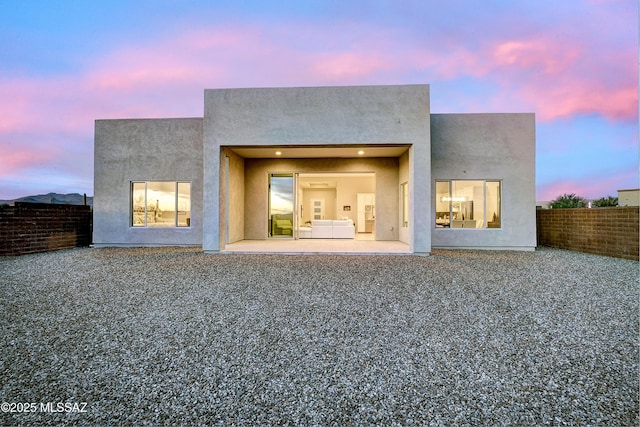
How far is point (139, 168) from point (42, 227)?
3393 mm

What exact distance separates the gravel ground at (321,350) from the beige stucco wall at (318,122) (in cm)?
325

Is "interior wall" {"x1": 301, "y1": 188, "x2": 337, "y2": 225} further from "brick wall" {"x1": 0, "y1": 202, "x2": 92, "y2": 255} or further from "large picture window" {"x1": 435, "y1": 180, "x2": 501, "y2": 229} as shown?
"brick wall" {"x1": 0, "y1": 202, "x2": 92, "y2": 255}

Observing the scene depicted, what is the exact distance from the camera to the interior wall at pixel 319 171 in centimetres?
1123

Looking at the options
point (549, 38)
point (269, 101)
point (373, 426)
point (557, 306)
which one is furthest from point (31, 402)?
point (549, 38)

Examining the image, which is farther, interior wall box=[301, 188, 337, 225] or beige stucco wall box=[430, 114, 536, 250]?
interior wall box=[301, 188, 337, 225]

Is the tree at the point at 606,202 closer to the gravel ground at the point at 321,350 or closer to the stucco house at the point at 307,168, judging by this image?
the stucco house at the point at 307,168

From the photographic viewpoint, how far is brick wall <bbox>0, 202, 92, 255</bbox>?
28.5ft

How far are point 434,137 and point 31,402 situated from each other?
410 inches

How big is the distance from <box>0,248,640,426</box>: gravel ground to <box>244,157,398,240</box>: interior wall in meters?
5.81

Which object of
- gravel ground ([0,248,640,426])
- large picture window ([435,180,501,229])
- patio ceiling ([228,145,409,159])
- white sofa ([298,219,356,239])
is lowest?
gravel ground ([0,248,640,426])

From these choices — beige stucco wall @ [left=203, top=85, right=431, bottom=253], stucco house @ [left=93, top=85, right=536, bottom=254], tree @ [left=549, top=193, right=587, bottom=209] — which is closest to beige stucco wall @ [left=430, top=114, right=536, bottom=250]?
stucco house @ [left=93, top=85, right=536, bottom=254]

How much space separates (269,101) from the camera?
26.7 ft

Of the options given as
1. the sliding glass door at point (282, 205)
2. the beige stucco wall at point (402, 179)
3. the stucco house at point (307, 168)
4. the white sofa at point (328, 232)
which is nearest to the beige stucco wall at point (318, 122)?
the stucco house at point (307, 168)

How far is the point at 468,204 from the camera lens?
32.4 ft
